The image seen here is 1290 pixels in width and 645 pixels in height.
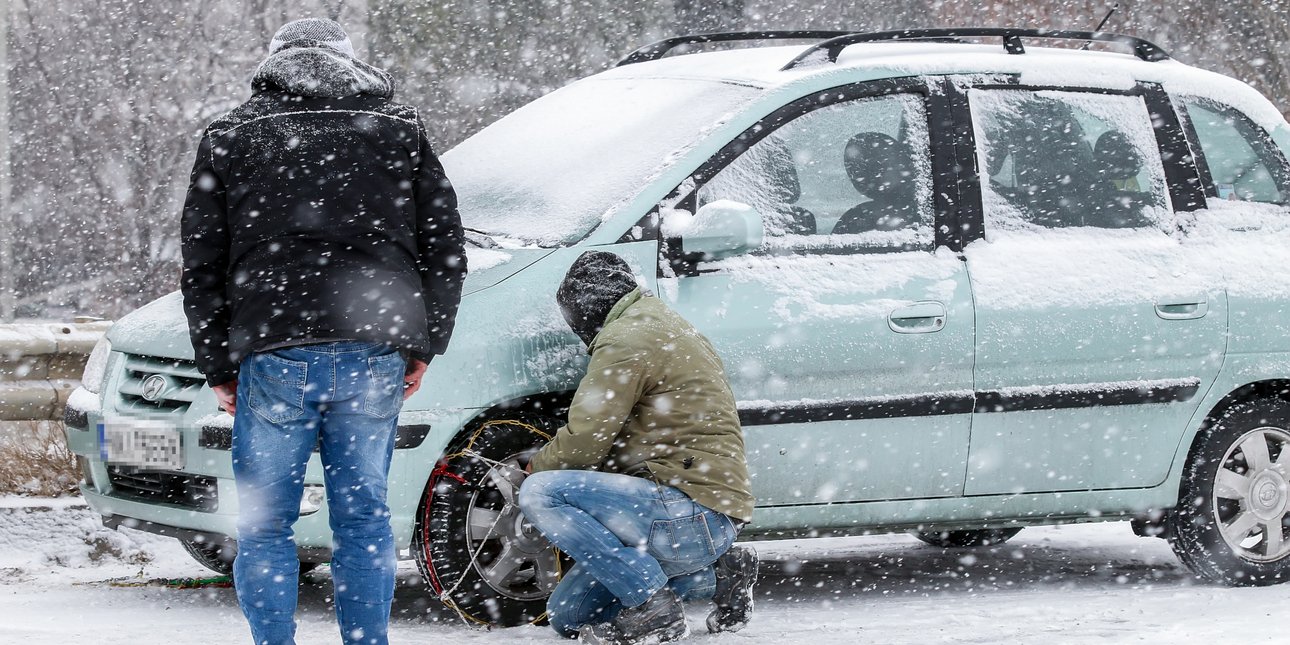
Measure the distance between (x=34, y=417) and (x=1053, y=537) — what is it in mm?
4264

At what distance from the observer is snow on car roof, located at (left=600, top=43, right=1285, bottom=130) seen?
522 cm

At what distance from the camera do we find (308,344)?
371 cm

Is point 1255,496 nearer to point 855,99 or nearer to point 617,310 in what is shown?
point 855,99

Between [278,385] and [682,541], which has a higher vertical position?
[278,385]

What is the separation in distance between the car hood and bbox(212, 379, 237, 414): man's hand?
30.1 inches

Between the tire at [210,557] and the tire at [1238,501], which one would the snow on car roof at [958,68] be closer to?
the tire at [1238,501]

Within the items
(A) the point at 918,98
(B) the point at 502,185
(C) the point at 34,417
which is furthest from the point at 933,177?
→ (C) the point at 34,417

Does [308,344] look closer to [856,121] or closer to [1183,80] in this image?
[856,121]

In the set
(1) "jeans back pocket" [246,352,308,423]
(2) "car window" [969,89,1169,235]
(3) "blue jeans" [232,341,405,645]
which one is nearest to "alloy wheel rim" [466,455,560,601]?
(3) "blue jeans" [232,341,405,645]

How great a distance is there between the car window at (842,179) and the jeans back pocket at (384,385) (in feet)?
4.61

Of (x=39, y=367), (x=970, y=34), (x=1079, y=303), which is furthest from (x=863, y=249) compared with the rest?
(x=39, y=367)

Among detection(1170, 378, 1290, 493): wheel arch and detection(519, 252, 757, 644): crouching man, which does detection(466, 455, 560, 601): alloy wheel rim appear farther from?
detection(1170, 378, 1290, 493): wheel arch

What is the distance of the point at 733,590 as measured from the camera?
4711mm

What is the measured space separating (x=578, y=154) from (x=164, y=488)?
5.49 feet
